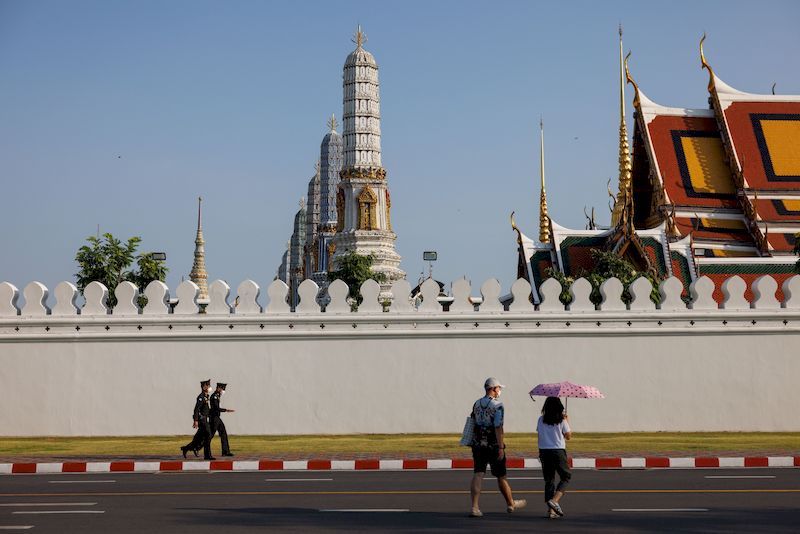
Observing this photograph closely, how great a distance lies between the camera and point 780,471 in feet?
53.8

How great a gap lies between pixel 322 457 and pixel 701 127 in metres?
30.4

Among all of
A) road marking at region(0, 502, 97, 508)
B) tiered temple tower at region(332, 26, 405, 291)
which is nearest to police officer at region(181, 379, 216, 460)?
road marking at region(0, 502, 97, 508)

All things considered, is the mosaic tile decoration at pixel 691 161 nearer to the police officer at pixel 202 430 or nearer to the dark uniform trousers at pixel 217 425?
the dark uniform trousers at pixel 217 425

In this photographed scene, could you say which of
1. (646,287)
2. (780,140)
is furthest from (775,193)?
(646,287)

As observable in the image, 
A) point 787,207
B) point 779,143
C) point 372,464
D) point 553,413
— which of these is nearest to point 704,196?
point 787,207

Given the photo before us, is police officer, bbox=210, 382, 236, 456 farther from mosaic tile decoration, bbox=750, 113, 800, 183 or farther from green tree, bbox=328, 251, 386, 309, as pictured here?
green tree, bbox=328, 251, 386, 309

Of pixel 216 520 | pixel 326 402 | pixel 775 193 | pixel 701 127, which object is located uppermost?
pixel 701 127

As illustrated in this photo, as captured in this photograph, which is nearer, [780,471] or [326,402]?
[780,471]

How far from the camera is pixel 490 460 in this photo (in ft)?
39.8

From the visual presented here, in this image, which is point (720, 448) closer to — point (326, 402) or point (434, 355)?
point (434, 355)

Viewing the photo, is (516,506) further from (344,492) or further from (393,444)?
(393,444)

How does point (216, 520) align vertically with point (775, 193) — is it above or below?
below

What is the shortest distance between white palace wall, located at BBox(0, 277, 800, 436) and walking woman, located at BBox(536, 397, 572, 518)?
8972 millimetres

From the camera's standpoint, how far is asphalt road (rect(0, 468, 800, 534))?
11.2m
